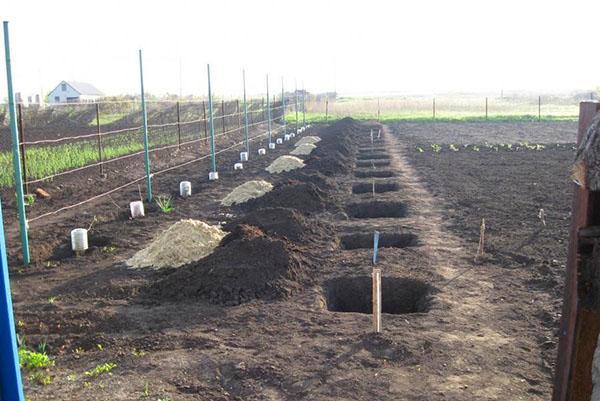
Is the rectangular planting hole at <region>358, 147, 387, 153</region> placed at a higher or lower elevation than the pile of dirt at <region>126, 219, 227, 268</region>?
higher

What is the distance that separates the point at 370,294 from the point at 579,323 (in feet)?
16.2

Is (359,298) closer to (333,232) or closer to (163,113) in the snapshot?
(333,232)

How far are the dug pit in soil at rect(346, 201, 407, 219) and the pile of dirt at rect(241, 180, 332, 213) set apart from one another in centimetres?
51

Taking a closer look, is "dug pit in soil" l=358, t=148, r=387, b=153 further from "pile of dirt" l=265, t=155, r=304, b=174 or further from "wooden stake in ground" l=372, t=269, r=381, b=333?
"wooden stake in ground" l=372, t=269, r=381, b=333

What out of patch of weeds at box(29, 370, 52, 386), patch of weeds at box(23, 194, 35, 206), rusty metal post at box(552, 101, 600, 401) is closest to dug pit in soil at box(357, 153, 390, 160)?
patch of weeds at box(23, 194, 35, 206)

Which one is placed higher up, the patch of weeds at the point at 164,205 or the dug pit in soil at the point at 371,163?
the dug pit in soil at the point at 371,163

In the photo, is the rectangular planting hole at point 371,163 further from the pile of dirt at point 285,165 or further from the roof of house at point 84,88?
the roof of house at point 84,88

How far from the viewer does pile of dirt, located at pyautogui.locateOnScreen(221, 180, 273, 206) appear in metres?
12.5

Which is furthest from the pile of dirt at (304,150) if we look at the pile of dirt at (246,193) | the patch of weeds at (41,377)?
the patch of weeds at (41,377)

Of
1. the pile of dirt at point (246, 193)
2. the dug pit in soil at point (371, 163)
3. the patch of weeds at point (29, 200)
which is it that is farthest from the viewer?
the dug pit in soil at point (371, 163)

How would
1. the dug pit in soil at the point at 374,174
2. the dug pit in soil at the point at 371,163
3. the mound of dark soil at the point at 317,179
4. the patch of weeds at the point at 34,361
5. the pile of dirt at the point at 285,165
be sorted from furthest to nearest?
the dug pit in soil at the point at 371,163 → the pile of dirt at the point at 285,165 → the dug pit in soil at the point at 374,174 → the mound of dark soil at the point at 317,179 → the patch of weeds at the point at 34,361

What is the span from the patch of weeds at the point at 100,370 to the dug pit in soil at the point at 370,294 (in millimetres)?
2815

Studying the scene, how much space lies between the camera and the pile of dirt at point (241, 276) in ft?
22.1

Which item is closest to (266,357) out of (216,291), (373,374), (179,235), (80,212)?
(373,374)
